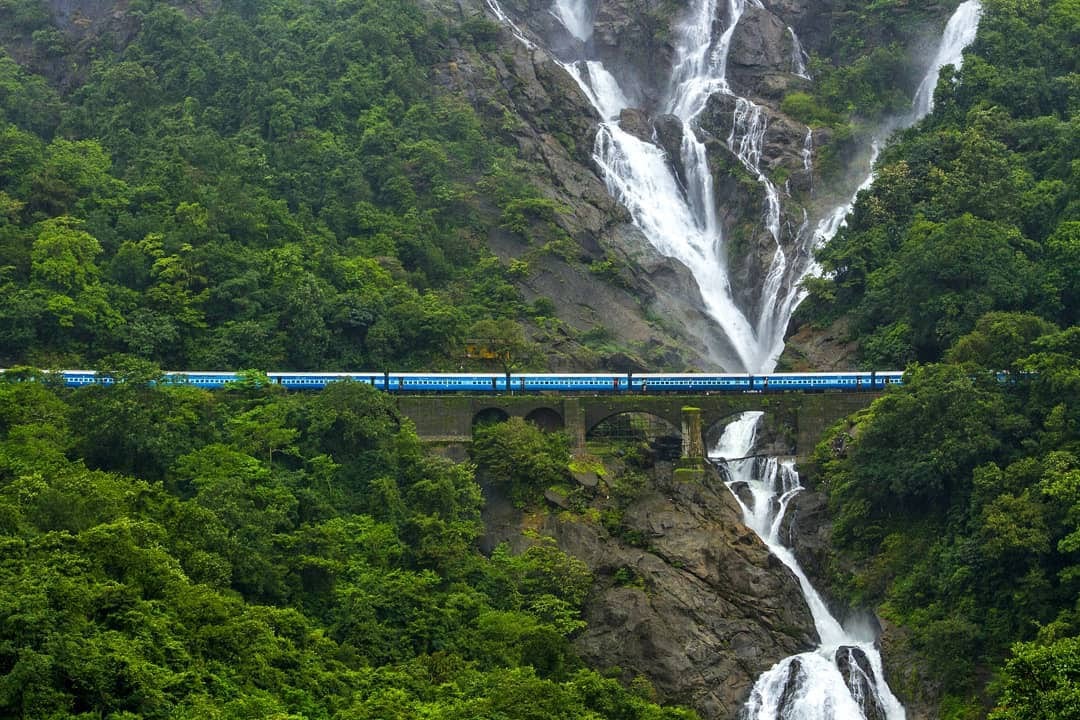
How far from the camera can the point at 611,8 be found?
115062 mm

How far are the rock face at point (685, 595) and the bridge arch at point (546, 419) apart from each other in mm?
5029

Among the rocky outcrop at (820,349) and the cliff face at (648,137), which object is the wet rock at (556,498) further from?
the rocky outcrop at (820,349)

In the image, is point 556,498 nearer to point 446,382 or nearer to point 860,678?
point 446,382

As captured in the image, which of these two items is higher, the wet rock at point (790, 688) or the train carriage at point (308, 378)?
the train carriage at point (308, 378)

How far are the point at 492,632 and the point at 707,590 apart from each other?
9.98 m

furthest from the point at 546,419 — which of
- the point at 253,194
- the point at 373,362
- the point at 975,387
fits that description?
the point at 253,194

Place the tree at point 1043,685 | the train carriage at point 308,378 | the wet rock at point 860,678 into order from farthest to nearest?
the train carriage at point 308,378, the wet rock at point 860,678, the tree at point 1043,685

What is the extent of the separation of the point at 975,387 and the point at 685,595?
13.6 meters

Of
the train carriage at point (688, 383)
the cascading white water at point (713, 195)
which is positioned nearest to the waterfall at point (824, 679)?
the cascading white water at point (713, 195)

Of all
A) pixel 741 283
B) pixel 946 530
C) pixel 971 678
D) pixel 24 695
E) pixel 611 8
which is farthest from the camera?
pixel 611 8

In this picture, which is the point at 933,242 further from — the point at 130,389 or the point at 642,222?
the point at 130,389

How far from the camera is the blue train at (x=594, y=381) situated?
266 feet

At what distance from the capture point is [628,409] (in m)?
81.1

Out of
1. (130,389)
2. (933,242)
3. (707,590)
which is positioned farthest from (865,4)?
(130,389)
